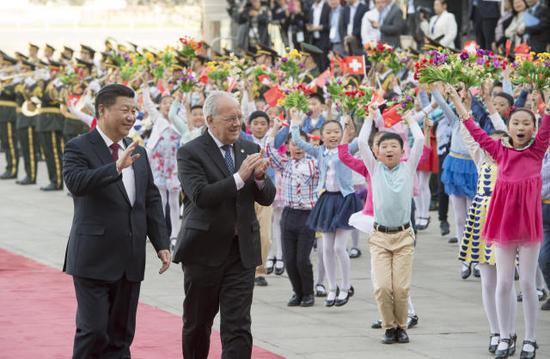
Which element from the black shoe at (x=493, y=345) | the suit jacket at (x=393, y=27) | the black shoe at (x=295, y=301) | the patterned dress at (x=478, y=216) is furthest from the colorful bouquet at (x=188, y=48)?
the black shoe at (x=493, y=345)

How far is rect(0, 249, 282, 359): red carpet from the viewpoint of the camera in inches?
401

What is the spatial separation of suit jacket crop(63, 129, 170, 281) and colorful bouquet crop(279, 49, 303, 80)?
8787 mm

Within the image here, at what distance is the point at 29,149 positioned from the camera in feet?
81.5

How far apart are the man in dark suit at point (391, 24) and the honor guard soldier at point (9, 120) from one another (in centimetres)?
790

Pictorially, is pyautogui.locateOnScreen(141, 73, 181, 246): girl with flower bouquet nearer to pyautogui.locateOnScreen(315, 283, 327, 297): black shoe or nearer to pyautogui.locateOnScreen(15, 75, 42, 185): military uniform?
pyautogui.locateOnScreen(315, 283, 327, 297): black shoe

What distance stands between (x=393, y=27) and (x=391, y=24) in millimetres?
88

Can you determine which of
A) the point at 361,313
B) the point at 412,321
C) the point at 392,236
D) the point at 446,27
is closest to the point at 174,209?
the point at 361,313

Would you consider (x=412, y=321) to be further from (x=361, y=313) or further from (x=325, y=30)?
(x=325, y=30)

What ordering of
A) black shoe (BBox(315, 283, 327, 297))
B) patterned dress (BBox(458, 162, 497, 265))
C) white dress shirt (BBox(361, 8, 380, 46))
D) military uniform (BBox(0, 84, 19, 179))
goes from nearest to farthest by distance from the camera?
patterned dress (BBox(458, 162, 497, 265)), black shoe (BBox(315, 283, 327, 297)), white dress shirt (BBox(361, 8, 380, 46)), military uniform (BBox(0, 84, 19, 179))

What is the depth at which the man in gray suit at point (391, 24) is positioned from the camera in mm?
21281

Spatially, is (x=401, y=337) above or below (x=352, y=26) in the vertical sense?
below

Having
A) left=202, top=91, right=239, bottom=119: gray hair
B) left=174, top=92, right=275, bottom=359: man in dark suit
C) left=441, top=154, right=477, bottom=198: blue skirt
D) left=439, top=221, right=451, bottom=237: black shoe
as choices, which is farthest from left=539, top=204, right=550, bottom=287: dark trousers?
left=439, top=221, right=451, bottom=237: black shoe

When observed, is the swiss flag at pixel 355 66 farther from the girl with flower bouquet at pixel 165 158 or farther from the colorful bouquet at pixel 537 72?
the colorful bouquet at pixel 537 72

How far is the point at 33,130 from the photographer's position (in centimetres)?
2498
